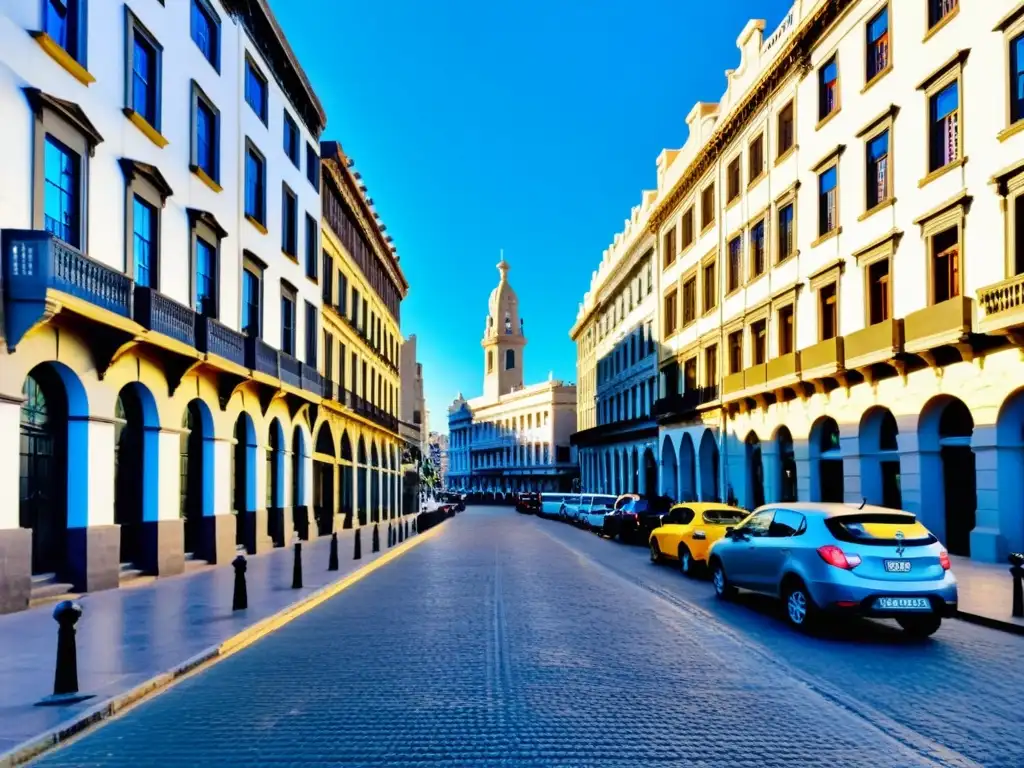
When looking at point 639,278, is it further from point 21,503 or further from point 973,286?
point 21,503

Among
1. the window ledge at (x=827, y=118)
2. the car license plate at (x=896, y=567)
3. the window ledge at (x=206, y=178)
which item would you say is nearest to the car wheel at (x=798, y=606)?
the car license plate at (x=896, y=567)

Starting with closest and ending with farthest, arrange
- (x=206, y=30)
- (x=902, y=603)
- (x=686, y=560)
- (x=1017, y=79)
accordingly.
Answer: (x=902, y=603)
(x=686, y=560)
(x=1017, y=79)
(x=206, y=30)

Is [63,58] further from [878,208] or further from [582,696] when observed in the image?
[878,208]

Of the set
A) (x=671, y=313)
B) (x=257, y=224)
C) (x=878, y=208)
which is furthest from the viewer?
(x=671, y=313)

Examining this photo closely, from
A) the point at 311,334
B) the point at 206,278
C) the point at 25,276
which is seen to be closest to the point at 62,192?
the point at 25,276

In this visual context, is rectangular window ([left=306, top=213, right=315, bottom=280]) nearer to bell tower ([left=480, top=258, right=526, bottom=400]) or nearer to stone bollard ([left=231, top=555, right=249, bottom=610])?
stone bollard ([left=231, top=555, right=249, bottom=610])

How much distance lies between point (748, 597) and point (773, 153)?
22.0 m

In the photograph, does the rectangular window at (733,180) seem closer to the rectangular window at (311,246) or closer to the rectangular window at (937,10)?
the rectangular window at (937,10)

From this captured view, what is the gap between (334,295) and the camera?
36.2 m

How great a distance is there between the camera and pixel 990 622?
11.8 meters

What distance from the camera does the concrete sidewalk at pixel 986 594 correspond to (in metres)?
11.7

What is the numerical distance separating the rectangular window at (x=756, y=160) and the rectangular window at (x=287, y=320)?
57.6 ft

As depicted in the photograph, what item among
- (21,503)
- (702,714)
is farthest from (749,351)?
(702,714)

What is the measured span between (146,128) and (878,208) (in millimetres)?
18276
